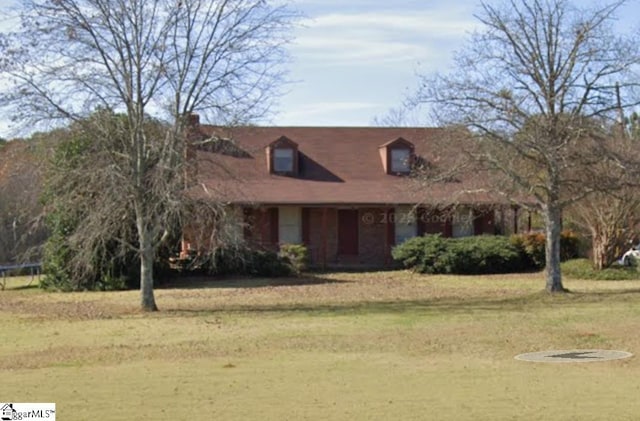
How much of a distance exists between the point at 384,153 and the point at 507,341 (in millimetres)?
26470

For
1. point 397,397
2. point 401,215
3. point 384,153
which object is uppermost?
point 384,153

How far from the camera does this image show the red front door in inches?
1665

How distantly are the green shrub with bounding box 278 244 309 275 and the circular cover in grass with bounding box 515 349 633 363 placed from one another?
21.5 m

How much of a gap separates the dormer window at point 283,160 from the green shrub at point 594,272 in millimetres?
13042

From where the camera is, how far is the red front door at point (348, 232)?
4228cm

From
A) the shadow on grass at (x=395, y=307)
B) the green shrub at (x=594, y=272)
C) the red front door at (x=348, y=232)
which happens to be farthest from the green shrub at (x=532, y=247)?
the shadow on grass at (x=395, y=307)

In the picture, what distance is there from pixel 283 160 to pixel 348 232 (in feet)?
14.1

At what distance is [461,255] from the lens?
121 ft

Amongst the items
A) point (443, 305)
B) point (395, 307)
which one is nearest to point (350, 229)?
point (443, 305)

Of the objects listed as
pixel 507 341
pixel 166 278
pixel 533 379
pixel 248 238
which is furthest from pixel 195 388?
pixel 248 238

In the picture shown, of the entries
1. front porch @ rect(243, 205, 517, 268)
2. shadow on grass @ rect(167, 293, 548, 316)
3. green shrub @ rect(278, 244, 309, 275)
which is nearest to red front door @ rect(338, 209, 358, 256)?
front porch @ rect(243, 205, 517, 268)

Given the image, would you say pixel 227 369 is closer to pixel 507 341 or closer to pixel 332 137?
pixel 507 341

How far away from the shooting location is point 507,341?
57.0ft

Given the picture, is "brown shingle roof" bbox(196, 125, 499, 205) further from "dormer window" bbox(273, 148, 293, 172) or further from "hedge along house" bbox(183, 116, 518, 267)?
"dormer window" bbox(273, 148, 293, 172)
